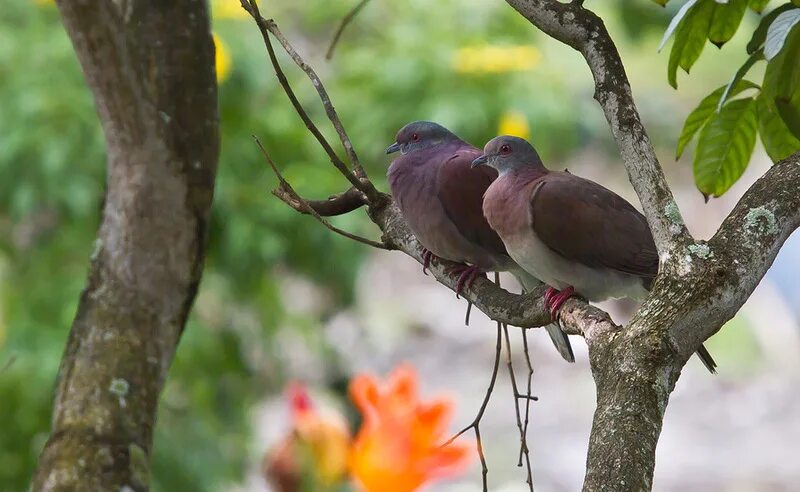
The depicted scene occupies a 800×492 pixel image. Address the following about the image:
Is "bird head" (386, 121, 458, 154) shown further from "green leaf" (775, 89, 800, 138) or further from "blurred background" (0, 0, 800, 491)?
"green leaf" (775, 89, 800, 138)

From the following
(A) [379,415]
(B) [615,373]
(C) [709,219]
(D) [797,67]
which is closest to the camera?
(B) [615,373]

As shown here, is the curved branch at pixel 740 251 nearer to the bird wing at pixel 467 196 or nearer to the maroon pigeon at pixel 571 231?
the maroon pigeon at pixel 571 231

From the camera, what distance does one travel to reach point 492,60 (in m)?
3.29

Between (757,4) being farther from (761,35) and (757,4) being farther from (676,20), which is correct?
(676,20)

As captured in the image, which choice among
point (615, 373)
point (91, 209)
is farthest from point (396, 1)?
point (615, 373)

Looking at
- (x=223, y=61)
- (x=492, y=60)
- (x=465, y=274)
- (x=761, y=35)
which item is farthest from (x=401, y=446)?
(x=761, y=35)

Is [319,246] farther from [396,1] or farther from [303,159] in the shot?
[396,1]

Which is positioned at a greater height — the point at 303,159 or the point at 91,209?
the point at 303,159

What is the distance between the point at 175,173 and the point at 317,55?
2.42m

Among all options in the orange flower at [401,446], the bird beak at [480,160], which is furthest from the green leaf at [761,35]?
the orange flower at [401,446]

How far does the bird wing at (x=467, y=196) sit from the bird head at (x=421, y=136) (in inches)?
5.1

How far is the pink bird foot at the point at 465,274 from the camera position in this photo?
1.59 m

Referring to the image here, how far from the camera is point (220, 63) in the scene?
9.75ft

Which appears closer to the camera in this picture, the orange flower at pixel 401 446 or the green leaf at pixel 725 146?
the green leaf at pixel 725 146
